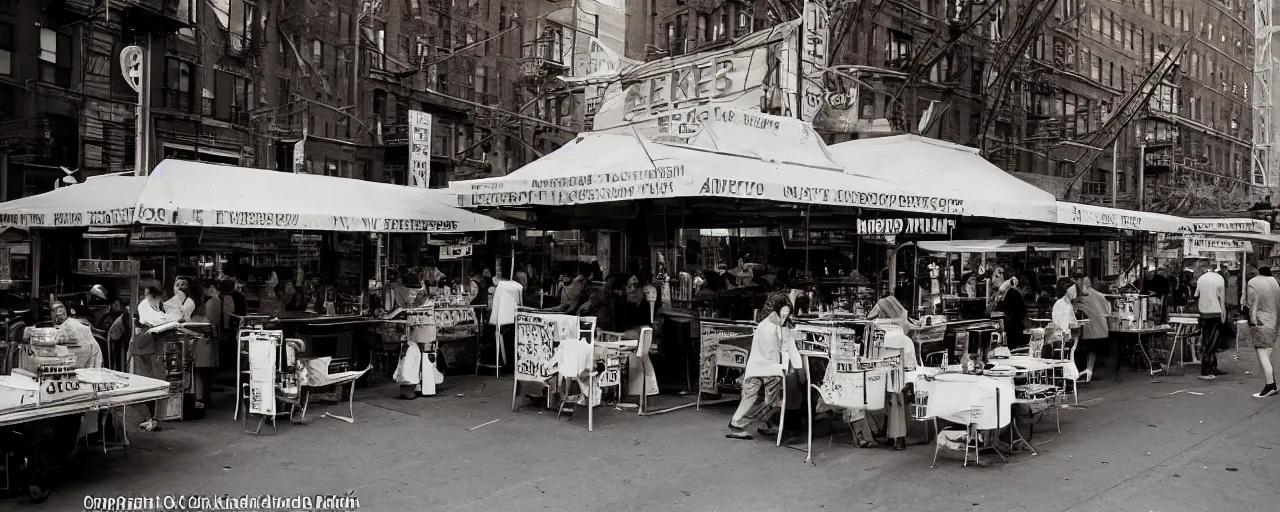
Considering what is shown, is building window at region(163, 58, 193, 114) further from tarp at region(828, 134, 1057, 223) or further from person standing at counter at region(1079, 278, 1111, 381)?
person standing at counter at region(1079, 278, 1111, 381)

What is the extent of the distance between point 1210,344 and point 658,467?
10.5 meters

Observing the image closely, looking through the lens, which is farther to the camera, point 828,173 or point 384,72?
point 384,72

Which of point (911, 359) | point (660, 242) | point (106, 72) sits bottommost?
point (911, 359)

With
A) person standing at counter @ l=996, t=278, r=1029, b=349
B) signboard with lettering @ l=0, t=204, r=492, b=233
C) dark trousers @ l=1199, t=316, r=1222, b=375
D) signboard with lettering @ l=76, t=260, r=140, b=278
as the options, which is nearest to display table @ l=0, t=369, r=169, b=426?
signboard with lettering @ l=0, t=204, r=492, b=233

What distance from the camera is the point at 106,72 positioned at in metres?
21.4

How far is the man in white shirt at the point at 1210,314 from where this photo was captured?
12.7 meters

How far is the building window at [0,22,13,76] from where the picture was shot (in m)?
18.8

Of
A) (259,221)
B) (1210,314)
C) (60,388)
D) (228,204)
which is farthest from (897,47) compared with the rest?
(60,388)

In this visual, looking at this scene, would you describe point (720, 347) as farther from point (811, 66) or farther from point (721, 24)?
point (721, 24)

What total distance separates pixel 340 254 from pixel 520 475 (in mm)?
17378

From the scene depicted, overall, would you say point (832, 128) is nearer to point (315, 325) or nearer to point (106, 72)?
point (315, 325)

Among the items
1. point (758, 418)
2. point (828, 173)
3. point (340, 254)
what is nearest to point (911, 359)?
point (758, 418)

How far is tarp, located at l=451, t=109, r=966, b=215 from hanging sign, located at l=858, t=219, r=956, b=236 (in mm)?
2753

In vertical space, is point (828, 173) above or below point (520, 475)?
above
